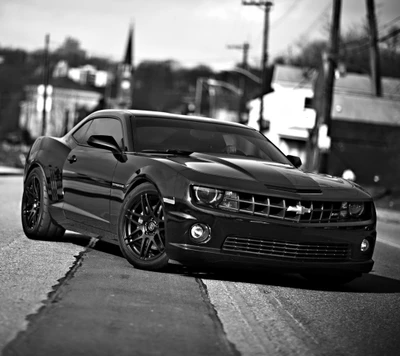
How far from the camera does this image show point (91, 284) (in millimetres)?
7129

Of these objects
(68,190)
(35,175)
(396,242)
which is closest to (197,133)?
(68,190)

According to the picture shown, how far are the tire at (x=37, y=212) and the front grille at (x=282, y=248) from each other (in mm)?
2800

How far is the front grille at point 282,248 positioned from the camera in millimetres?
7773

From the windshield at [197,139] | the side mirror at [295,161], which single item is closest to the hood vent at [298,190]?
the windshield at [197,139]

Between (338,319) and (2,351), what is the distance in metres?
2.76

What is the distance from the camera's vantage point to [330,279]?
28.5ft

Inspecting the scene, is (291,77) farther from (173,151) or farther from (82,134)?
(173,151)

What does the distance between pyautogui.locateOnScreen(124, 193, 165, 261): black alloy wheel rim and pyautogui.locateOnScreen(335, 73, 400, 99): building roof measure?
158 feet

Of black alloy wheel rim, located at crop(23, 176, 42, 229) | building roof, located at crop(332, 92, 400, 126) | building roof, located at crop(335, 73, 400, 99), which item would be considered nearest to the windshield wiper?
black alloy wheel rim, located at crop(23, 176, 42, 229)

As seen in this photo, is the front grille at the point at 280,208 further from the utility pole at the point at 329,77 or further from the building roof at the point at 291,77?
the building roof at the point at 291,77

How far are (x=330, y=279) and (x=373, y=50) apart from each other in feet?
132

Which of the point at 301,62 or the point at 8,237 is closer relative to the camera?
the point at 8,237

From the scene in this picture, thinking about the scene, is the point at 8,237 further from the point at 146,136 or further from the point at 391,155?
the point at 391,155

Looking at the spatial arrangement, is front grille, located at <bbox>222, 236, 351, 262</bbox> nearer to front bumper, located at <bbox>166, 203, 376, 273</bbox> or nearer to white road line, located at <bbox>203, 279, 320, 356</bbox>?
front bumper, located at <bbox>166, 203, 376, 273</bbox>
